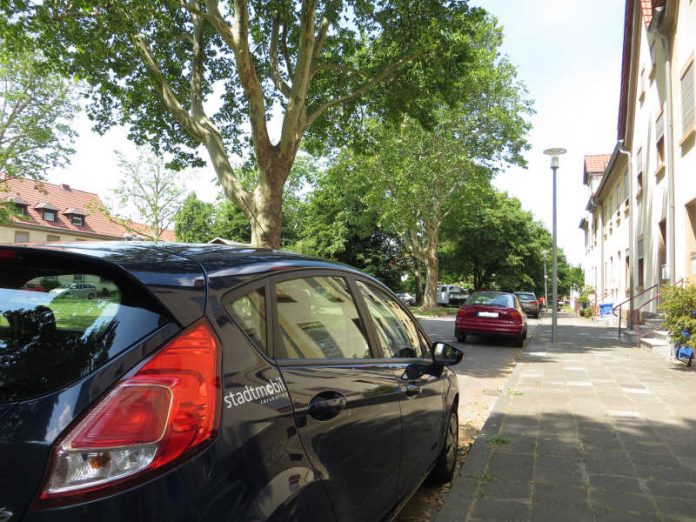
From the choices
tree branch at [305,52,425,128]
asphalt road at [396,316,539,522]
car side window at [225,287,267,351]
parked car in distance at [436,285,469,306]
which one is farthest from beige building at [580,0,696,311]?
parked car in distance at [436,285,469,306]

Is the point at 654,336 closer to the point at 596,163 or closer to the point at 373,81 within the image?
the point at 373,81

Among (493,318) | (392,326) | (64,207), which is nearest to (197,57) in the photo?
(493,318)

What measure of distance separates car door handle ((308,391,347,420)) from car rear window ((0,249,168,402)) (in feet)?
2.22

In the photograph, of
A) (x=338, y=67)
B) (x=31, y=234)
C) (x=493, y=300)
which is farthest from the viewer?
(x=31, y=234)

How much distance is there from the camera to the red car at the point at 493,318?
44.8ft

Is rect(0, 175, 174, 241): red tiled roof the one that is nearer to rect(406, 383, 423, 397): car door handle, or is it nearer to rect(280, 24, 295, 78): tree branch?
rect(280, 24, 295, 78): tree branch

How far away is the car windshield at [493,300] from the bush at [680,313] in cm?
531

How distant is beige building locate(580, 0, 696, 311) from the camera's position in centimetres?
1230

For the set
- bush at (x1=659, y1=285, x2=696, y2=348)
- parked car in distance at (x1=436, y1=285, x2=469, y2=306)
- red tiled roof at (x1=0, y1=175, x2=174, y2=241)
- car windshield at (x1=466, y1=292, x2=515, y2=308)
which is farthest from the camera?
parked car in distance at (x1=436, y1=285, x2=469, y2=306)

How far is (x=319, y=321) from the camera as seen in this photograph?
7.41 feet

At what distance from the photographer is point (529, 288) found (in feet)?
180

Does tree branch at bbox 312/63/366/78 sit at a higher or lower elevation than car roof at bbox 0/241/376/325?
higher

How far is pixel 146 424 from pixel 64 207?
5392cm

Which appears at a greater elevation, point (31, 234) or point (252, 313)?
point (31, 234)
